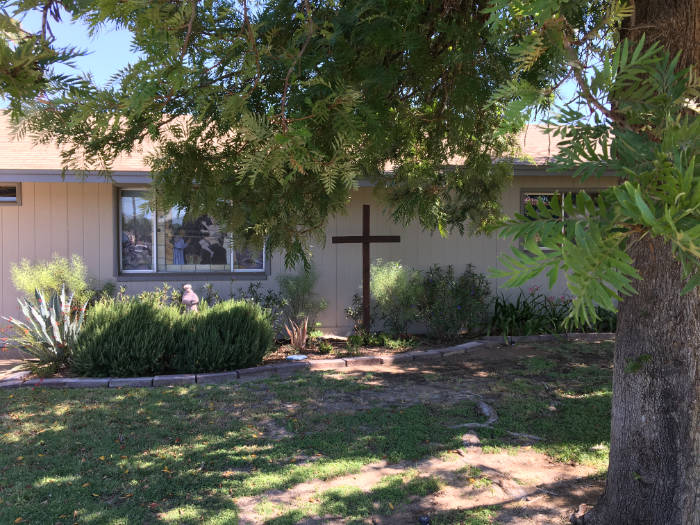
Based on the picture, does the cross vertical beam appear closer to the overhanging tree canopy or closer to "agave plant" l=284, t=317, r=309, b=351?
"agave plant" l=284, t=317, r=309, b=351

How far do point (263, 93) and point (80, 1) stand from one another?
0.93 metres

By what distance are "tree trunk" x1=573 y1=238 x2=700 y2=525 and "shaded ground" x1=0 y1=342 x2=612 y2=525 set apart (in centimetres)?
72

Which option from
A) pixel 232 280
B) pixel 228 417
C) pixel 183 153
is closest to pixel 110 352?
pixel 228 417

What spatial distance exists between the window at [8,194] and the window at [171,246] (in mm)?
1803

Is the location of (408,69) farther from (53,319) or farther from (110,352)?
(53,319)

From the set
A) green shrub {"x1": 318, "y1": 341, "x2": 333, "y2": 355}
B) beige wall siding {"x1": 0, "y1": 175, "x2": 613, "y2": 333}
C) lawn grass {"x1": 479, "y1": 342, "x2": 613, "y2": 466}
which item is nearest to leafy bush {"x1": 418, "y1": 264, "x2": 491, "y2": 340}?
beige wall siding {"x1": 0, "y1": 175, "x2": 613, "y2": 333}

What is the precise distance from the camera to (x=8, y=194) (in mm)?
9984

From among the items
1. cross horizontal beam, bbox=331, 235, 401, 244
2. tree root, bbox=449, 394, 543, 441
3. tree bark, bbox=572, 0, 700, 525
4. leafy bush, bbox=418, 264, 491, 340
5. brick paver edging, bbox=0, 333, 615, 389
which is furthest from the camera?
leafy bush, bbox=418, 264, 491, 340

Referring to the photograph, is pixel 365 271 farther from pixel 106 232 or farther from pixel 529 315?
pixel 106 232

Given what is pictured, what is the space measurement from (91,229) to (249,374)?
4.64 meters

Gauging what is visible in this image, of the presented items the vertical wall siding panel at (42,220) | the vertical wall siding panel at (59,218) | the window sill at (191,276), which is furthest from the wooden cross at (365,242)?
the vertical wall siding panel at (42,220)

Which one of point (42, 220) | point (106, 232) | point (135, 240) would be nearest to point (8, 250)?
point (42, 220)

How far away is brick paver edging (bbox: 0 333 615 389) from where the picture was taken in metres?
7.09

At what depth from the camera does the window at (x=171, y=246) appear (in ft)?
34.0
